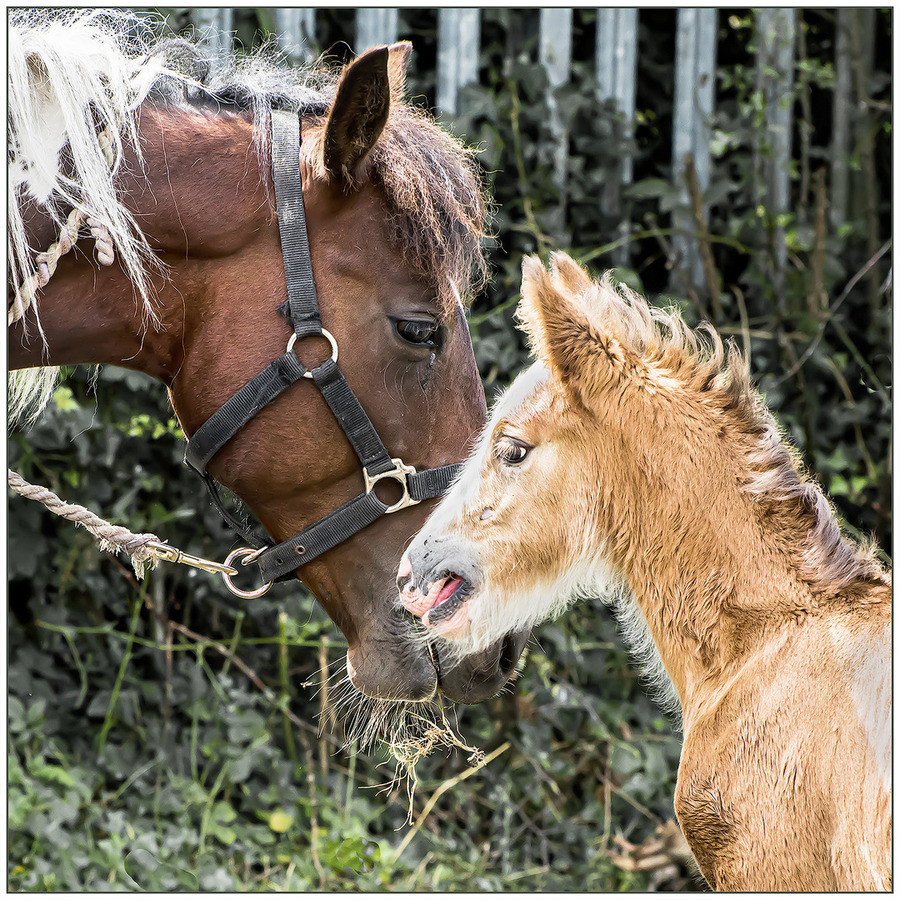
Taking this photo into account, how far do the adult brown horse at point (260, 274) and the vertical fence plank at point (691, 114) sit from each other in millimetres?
2537

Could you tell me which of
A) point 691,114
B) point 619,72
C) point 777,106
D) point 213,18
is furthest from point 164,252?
point 777,106

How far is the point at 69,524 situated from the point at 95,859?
56.0 inches

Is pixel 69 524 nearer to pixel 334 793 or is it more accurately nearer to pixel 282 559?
pixel 334 793

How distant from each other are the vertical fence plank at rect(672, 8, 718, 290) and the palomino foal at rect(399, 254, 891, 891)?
2743 mm

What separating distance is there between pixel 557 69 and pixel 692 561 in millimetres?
3279

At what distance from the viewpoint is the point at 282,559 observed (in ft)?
6.89

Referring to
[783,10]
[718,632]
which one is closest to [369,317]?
[718,632]

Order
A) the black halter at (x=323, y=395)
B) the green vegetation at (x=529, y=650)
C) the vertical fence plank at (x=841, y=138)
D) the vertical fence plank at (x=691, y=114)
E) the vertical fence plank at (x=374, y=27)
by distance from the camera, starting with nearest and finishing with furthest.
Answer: the black halter at (x=323, y=395)
the green vegetation at (x=529, y=650)
the vertical fence plank at (x=374, y=27)
the vertical fence plank at (x=691, y=114)
the vertical fence plank at (x=841, y=138)

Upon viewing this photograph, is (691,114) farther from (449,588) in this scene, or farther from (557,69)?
(449,588)

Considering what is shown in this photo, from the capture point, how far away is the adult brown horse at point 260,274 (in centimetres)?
188


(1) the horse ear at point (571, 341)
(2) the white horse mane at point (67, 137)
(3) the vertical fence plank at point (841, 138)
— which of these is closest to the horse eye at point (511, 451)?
(1) the horse ear at point (571, 341)

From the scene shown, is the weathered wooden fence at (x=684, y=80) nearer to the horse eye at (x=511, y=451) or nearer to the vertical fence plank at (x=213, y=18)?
the vertical fence plank at (x=213, y=18)

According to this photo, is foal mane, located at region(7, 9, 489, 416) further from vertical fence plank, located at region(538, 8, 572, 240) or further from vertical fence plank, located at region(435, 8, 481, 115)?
vertical fence plank, located at region(538, 8, 572, 240)

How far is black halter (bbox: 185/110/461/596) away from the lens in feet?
6.45
